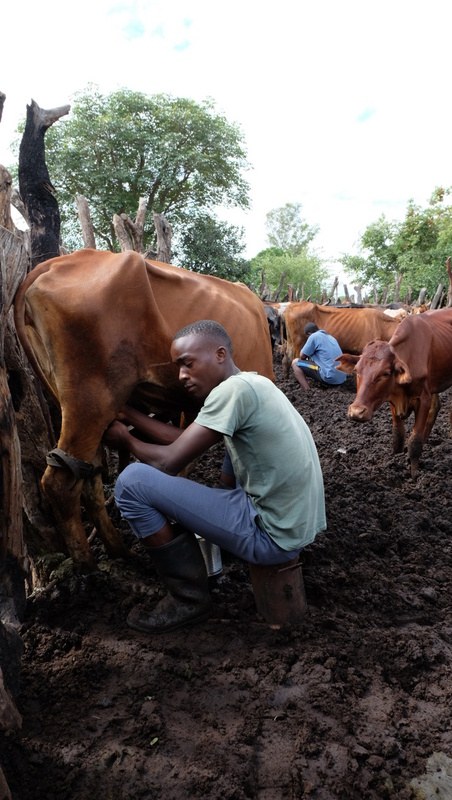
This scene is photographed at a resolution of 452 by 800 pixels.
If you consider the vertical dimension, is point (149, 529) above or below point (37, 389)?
below

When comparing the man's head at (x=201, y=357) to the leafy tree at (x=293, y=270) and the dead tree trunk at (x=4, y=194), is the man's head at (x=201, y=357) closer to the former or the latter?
the dead tree trunk at (x=4, y=194)

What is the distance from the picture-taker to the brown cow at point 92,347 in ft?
9.54

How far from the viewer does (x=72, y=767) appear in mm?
1982

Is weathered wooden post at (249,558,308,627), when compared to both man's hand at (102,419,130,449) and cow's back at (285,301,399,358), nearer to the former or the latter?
man's hand at (102,419,130,449)

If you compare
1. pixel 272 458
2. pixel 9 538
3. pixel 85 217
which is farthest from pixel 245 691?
pixel 85 217

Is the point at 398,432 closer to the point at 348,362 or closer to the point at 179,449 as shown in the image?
the point at 348,362

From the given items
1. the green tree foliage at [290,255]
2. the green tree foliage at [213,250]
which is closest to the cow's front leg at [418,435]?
the green tree foliage at [213,250]

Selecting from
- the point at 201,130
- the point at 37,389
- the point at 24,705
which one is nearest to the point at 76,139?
the point at 201,130

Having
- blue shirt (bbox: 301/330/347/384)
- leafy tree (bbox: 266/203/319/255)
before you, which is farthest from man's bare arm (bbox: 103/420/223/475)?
leafy tree (bbox: 266/203/319/255)

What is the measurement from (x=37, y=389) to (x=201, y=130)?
1092 inches

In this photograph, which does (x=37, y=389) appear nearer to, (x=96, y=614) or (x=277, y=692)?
(x=96, y=614)

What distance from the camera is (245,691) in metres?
2.40

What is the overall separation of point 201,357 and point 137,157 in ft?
89.3

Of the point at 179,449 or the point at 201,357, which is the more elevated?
the point at 201,357
